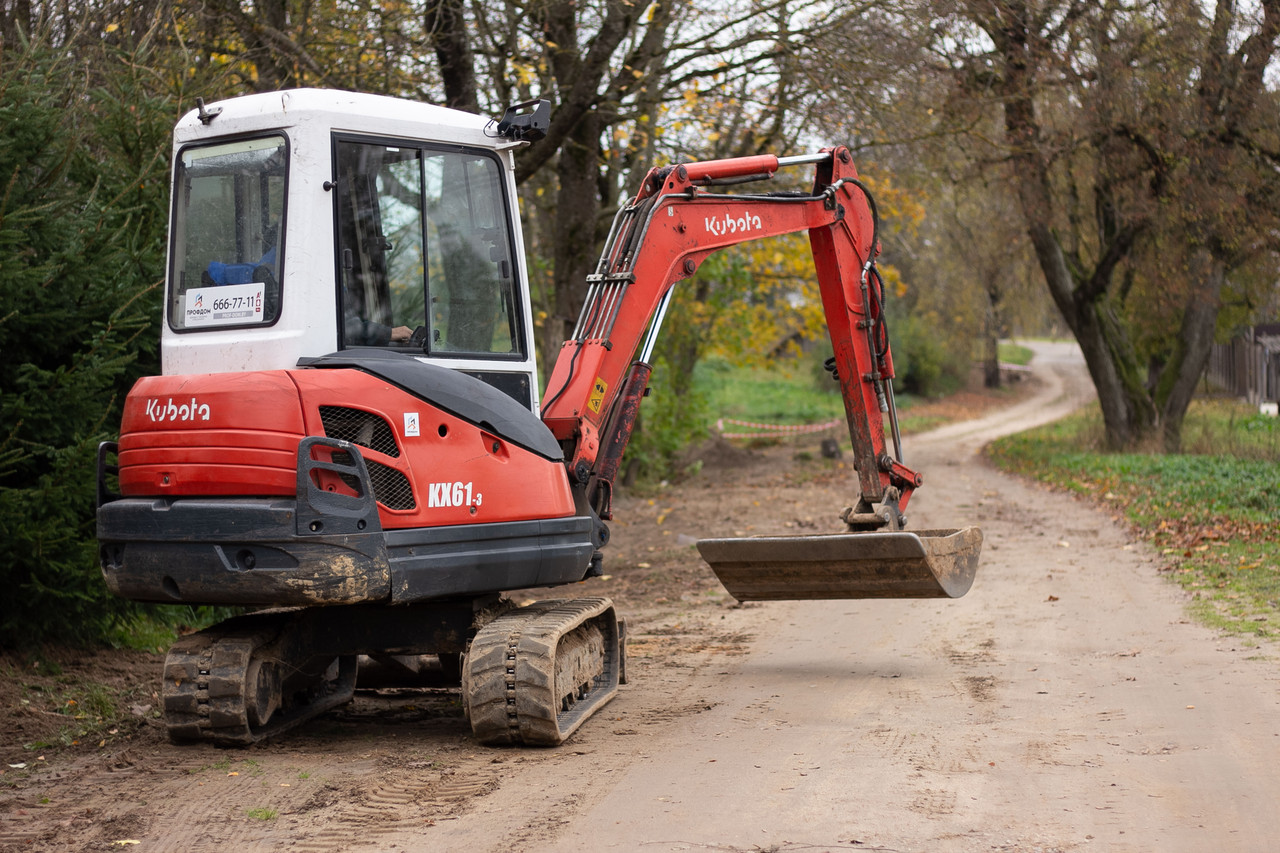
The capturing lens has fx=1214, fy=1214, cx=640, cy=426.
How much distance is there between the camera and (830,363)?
8680 millimetres

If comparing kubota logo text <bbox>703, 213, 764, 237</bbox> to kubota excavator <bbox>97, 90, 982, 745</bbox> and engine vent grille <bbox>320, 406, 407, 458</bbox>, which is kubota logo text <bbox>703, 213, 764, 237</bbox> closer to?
kubota excavator <bbox>97, 90, 982, 745</bbox>

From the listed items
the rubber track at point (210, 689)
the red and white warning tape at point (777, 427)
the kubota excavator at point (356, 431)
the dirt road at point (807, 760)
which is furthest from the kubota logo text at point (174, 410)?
the red and white warning tape at point (777, 427)

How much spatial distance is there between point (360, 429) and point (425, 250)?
43.4 inches

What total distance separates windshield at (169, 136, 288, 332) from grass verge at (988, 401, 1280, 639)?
6.94 metres

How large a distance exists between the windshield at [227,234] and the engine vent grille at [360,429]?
2.10ft

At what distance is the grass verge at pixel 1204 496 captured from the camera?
32.7 ft

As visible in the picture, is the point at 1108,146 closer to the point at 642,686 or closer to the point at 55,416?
the point at 642,686

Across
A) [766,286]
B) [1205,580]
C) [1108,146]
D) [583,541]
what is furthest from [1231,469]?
[583,541]

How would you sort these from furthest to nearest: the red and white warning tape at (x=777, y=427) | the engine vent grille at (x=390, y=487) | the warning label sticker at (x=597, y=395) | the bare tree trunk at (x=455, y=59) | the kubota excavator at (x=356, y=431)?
the red and white warning tape at (x=777, y=427) < the bare tree trunk at (x=455, y=59) < the warning label sticker at (x=597, y=395) < the engine vent grille at (x=390, y=487) < the kubota excavator at (x=356, y=431)

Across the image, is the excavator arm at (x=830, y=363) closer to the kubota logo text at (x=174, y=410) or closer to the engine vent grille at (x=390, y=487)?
the engine vent grille at (x=390, y=487)

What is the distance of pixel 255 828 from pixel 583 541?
238cm

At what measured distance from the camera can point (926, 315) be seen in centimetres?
4475

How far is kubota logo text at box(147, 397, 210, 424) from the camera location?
572cm

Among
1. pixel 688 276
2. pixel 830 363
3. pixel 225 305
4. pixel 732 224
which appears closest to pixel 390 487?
pixel 225 305
